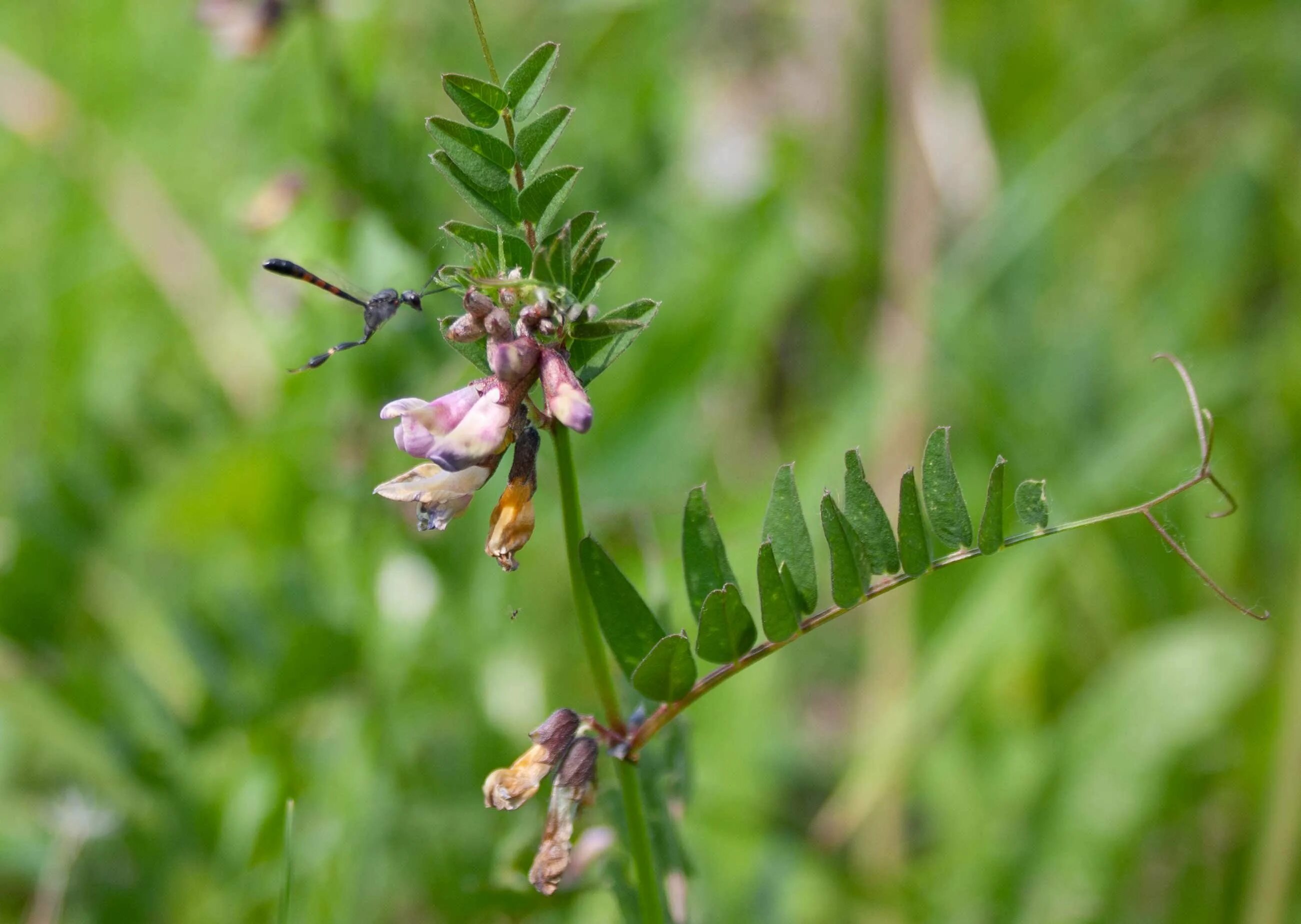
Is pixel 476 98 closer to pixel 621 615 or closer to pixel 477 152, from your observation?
pixel 477 152

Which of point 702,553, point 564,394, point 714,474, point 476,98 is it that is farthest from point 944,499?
point 714,474

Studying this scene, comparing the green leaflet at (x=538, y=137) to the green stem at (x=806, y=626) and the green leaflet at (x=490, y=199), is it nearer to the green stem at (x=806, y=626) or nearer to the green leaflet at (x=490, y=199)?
the green leaflet at (x=490, y=199)

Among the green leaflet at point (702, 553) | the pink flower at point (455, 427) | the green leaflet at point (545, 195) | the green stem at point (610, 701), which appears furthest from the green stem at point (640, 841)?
the green leaflet at point (545, 195)

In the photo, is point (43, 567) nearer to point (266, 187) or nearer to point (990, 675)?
point (266, 187)

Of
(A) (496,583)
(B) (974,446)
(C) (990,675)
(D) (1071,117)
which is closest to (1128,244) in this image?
(D) (1071,117)

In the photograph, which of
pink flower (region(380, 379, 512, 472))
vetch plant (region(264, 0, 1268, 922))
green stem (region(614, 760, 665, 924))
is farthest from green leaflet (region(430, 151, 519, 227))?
green stem (region(614, 760, 665, 924))

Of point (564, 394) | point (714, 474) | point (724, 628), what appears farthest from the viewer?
point (714, 474)

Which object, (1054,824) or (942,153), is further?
(942,153)
